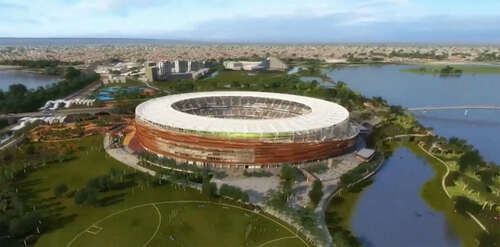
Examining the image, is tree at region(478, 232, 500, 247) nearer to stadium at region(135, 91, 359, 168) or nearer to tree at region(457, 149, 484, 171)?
→ tree at region(457, 149, 484, 171)

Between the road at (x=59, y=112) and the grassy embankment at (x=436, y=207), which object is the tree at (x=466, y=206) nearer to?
the grassy embankment at (x=436, y=207)

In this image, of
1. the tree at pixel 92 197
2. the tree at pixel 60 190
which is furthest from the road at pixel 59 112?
the tree at pixel 92 197

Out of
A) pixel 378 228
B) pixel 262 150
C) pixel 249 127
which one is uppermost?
pixel 249 127

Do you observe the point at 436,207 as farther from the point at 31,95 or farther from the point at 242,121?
the point at 31,95

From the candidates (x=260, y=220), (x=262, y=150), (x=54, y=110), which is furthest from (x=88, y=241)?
(x=54, y=110)

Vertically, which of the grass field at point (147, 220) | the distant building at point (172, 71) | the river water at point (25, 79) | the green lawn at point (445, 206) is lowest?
the green lawn at point (445, 206)

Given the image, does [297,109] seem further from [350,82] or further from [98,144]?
[350,82]
